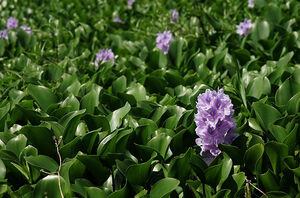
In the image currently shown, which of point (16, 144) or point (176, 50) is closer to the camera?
point (16, 144)

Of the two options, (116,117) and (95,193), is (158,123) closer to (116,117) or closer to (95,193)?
(116,117)

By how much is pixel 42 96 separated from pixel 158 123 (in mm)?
662

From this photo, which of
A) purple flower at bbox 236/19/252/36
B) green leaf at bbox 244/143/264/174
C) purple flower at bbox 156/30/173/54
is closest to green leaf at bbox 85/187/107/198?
green leaf at bbox 244/143/264/174

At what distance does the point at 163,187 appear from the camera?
165 centimetres

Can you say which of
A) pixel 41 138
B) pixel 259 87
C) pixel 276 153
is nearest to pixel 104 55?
pixel 259 87

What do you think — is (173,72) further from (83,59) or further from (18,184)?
(18,184)

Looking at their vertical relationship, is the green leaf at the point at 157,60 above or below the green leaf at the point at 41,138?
below

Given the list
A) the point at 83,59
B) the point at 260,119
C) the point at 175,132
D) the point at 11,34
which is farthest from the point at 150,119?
the point at 11,34

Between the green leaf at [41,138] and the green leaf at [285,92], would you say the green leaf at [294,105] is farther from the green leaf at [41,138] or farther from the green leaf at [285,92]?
the green leaf at [41,138]

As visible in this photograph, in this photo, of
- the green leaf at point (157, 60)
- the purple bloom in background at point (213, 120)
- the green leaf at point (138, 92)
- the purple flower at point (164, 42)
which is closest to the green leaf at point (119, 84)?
the green leaf at point (138, 92)

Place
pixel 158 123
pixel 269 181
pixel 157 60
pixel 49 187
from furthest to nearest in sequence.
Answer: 1. pixel 157 60
2. pixel 158 123
3. pixel 269 181
4. pixel 49 187

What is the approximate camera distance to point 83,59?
11.1ft

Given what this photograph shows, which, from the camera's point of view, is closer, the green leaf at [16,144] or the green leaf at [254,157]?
the green leaf at [254,157]

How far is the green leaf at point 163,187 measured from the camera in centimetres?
161
